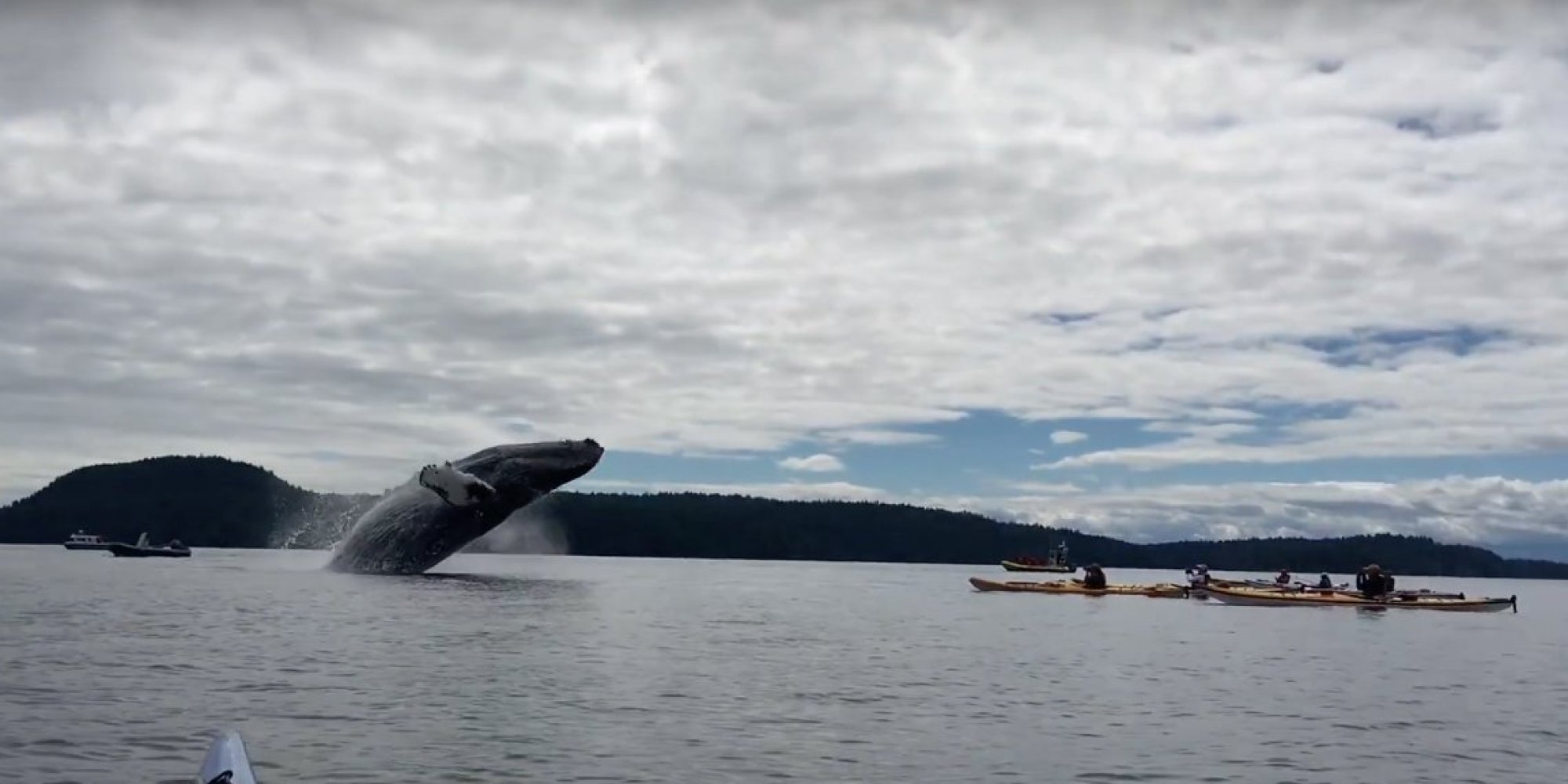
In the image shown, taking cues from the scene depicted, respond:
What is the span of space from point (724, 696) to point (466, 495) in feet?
80.1

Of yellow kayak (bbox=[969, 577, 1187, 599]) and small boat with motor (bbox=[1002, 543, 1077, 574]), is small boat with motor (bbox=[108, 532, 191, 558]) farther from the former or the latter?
small boat with motor (bbox=[1002, 543, 1077, 574])

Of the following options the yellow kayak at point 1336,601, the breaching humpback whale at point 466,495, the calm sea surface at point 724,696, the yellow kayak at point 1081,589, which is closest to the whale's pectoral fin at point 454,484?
the breaching humpback whale at point 466,495

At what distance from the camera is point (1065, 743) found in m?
23.3

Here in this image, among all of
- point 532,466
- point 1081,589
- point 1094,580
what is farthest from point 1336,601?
point 532,466

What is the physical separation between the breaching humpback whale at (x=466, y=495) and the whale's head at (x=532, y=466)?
0.10ft

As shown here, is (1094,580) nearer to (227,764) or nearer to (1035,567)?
(227,764)

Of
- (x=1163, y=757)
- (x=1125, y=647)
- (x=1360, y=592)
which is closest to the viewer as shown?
(x=1163, y=757)

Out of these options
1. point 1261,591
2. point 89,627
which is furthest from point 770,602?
point 89,627

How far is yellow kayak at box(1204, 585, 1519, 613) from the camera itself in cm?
6931

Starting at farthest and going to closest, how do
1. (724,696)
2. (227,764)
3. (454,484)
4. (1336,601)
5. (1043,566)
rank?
(1043,566) → (1336,601) → (454,484) → (724,696) → (227,764)

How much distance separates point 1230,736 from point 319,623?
27.7 m

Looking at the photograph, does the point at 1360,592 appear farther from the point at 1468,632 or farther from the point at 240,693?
the point at 240,693

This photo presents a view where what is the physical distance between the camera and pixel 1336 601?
69.4 meters

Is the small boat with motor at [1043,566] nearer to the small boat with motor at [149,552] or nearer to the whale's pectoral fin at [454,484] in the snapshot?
the small boat with motor at [149,552]
